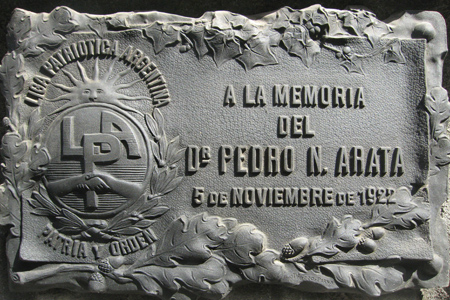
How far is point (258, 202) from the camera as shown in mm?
2195

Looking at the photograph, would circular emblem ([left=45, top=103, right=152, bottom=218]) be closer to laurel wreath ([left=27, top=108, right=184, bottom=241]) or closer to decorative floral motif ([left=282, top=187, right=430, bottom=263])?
laurel wreath ([left=27, top=108, right=184, bottom=241])

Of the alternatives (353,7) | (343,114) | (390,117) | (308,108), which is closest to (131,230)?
(308,108)

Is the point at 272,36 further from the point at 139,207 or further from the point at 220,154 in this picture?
the point at 139,207

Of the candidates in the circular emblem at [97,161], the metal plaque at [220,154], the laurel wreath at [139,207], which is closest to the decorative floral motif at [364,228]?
the metal plaque at [220,154]

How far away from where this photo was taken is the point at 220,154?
7.27ft

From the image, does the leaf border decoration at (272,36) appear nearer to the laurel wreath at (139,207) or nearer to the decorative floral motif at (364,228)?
the laurel wreath at (139,207)

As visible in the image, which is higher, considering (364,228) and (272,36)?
(272,36)

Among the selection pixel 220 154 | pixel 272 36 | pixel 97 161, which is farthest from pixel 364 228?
pixel 97 161

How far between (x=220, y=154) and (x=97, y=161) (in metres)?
0.69

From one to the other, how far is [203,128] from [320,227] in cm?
88

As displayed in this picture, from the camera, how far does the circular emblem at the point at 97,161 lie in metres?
2.15

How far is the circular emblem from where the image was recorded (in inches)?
84.5

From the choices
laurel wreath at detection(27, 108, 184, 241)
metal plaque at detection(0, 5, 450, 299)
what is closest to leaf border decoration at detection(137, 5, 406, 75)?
metal plaque at detection(0, 5, 450, 299)

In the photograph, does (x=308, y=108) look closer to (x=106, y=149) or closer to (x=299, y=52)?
(x=299, y=52)
